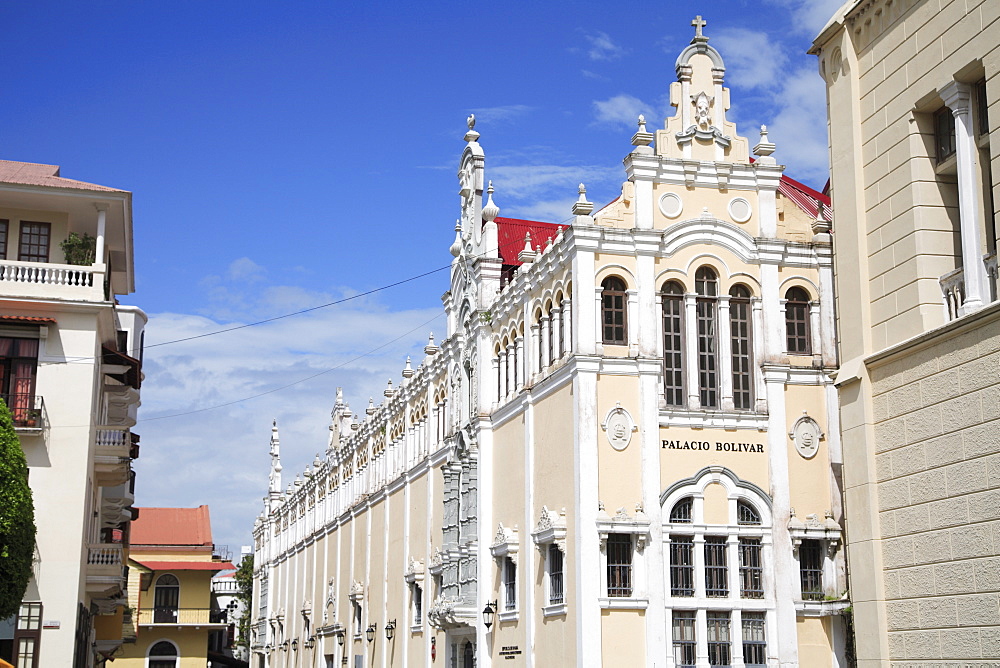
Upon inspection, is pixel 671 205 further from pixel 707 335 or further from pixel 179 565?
A: pixel 179 565

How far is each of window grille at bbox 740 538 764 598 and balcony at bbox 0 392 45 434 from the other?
1607cm

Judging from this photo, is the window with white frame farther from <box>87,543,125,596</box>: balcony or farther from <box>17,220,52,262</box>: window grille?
<box>17,220,52,262</box>: window grille

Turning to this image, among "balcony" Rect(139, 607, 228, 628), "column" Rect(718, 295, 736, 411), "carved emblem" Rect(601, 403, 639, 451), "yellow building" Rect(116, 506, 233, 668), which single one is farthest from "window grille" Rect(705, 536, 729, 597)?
"balcony" Rect(139, 607, 228, 628)

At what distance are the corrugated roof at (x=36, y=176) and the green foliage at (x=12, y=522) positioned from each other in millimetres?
10501

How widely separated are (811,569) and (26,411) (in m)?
18.2

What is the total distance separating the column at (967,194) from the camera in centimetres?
1396

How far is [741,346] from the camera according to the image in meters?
29.1

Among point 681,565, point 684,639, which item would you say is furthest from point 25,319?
point 684,639

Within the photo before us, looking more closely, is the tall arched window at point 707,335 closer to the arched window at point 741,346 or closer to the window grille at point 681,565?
the arched window at point 741,346

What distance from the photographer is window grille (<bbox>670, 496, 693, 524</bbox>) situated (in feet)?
91.3

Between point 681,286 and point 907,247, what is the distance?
13802 mm

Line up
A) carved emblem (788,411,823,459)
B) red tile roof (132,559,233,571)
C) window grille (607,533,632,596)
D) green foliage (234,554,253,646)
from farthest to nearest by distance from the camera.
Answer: green foliage (234,554,253,646) < red tile roof (132,559,233,571) < carved emblem (788,411,823,459) < window grille (607,533,632,596)

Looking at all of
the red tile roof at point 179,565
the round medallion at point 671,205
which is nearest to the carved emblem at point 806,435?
the round medallion at point 671,205

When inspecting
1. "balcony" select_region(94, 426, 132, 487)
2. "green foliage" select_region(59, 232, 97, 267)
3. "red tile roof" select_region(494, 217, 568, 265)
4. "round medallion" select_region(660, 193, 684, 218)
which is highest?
"red tile roof" select_region(494, 217, 568, 265)
